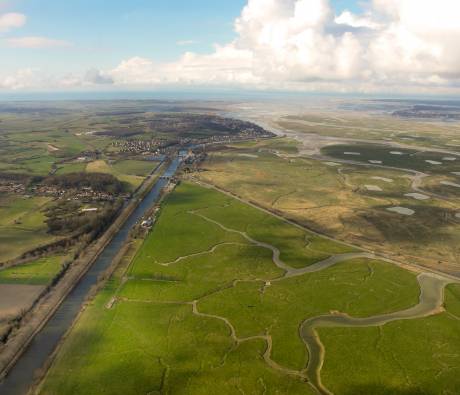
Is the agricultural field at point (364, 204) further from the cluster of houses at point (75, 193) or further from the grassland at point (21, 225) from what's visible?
the grassland at point (21, 225)

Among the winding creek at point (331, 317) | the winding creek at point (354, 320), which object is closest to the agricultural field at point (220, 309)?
the winding creek at point (331, 317)

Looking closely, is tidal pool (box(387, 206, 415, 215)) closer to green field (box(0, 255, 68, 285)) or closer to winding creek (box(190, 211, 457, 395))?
winding creek (box(190, 211, 457, 395))

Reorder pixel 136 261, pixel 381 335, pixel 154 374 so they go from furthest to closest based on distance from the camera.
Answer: pixel 136 261, pixel 381 335, pixel 154 374

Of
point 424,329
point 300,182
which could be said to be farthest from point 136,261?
point 300,182

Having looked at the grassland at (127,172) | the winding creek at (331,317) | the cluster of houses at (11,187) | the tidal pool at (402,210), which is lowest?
the grassland at (127,172)

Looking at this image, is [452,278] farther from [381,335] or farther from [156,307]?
[156,307]
